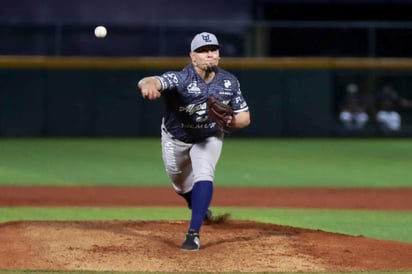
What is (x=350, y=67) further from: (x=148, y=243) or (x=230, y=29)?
(x=148, y=243)

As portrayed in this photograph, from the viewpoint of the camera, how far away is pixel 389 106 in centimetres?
2355

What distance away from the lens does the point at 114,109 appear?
74.7 ft

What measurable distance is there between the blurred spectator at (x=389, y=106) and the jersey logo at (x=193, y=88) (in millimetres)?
15948

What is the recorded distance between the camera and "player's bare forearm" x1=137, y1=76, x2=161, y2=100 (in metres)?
7.32

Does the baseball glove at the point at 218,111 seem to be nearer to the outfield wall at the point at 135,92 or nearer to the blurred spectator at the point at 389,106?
the outfield wall at the point at 135,92

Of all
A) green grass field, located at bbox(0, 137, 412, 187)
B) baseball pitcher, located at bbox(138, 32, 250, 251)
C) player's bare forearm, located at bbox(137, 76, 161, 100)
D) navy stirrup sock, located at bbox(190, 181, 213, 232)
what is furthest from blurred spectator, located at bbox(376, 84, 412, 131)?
player's bare forearm, located at bbox(137, 76, 161, 100)

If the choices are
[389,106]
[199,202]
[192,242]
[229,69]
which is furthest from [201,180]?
[389,106]

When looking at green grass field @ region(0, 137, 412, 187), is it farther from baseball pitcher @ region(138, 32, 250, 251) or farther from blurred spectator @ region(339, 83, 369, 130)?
baseball pitcher @ region(138, 32, 250, 251)

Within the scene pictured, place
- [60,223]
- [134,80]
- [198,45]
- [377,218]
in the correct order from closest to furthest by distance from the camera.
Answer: [198,45] → [60,223] → [377,218] → [134,80]

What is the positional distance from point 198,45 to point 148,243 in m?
1.65

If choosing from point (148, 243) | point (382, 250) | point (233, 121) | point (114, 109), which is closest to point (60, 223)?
point (148, 243)

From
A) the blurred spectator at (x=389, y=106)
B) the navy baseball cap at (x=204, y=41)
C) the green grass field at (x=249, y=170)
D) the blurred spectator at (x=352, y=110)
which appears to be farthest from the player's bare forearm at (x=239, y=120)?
the blurred spectator at (x=389, y=106)

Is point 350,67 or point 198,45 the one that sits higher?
point 198,45

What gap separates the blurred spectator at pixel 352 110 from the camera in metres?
23.4
